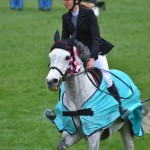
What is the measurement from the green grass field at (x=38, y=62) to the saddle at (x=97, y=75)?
198 centimetres

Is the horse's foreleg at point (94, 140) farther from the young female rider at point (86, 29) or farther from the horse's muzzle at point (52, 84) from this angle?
the horse's muzzle at point (52, 84)

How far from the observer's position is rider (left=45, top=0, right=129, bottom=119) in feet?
22.3

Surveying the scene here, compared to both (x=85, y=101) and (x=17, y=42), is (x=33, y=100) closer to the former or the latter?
(x=85, y=101)

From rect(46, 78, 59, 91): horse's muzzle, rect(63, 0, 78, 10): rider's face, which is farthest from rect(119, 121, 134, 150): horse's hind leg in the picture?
rect(46, 78, 59, 91): horse's muzzle

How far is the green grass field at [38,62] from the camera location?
9289 mm

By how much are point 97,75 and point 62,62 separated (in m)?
0.92

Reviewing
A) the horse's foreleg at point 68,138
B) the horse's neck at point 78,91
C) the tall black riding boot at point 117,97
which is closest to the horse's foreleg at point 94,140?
the horse's foreleg at point 68,138

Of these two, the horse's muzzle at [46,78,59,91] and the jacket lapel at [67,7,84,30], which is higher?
the jacket lapel at [67,7,84,30]

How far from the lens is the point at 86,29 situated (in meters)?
6.95

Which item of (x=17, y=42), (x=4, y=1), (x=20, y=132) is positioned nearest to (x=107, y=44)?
(x=20, y=132)

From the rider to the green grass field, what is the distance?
6.23 feet

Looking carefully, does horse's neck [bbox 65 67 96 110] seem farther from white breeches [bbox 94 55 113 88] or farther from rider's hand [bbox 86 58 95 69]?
white breeches [bbox 94 55 113 88]

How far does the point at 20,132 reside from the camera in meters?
9.54

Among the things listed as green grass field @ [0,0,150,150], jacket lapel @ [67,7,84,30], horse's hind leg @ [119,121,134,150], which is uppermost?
jacket lapel @ [67,7,84,30]
